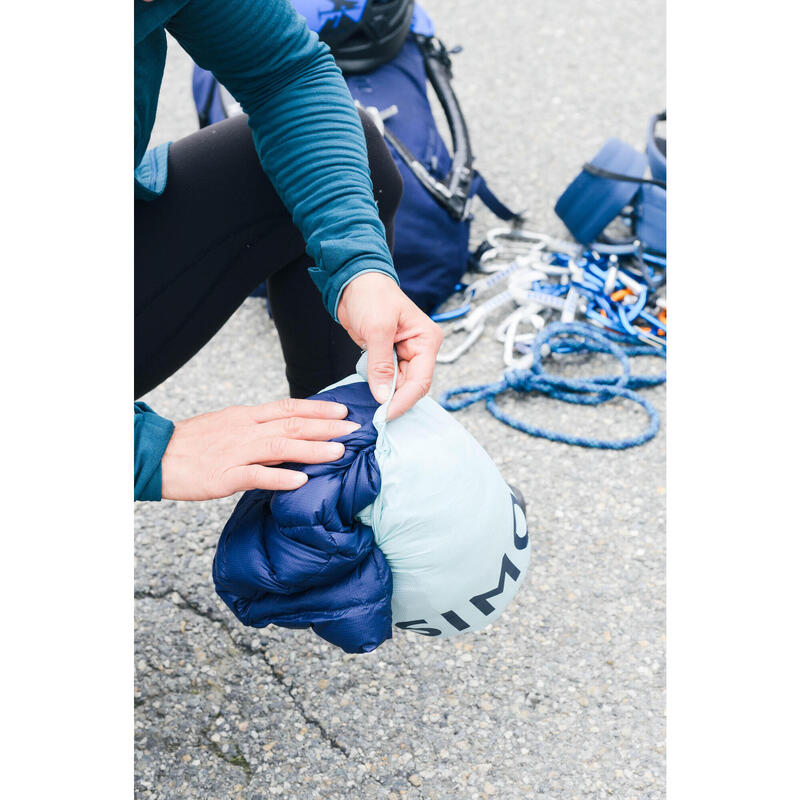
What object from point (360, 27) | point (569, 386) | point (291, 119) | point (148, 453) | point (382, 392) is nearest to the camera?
point (148, 453)

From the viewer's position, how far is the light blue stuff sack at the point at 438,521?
1139 mm

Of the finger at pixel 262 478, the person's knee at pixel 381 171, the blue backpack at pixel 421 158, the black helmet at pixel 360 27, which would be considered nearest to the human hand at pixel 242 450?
the finger at pixel 262 478

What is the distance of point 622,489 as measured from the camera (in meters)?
1.90

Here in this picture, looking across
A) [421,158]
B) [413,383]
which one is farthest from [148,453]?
[421,158]

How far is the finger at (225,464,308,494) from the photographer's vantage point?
1083 millimetres

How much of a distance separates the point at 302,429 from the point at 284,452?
4 centimetres

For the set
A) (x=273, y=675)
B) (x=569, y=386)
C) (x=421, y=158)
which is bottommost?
(x=273, y=675)

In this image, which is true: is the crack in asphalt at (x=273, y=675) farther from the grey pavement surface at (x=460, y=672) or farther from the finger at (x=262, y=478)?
the finger at (x=262, y=478)

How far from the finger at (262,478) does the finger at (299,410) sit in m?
0.08

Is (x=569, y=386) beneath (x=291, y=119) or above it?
beneath

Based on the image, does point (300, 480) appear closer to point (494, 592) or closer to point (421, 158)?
point (494, 592)

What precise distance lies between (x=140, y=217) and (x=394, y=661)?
828 millimetres

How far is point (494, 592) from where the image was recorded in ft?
4.07

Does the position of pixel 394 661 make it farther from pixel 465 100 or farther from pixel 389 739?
pixel 465 100
